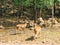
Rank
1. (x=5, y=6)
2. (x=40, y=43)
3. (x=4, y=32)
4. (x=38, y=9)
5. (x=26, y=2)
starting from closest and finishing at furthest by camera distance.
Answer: (x=40, y=43), (x=4, y=32), (x=26, y=2), (x=38, y=9), (x=5, y=6)

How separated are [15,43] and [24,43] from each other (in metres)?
0.50

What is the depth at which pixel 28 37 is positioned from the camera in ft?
51.4

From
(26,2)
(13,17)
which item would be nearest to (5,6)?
(13,17)

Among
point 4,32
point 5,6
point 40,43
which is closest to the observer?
point 40,43

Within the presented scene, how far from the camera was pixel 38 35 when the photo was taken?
16.0 m

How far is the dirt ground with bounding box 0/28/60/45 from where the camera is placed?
14483mm

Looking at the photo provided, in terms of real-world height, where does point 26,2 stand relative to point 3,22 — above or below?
above

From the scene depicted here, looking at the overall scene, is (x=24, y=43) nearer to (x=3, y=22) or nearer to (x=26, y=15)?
(x=3, y=22)

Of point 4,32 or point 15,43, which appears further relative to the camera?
point 4,32

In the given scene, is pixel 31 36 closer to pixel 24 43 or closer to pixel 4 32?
pixel 24 43

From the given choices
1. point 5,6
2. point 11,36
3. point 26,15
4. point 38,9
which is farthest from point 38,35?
point 5,6

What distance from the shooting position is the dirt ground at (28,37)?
14.5 m

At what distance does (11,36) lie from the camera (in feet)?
52.8

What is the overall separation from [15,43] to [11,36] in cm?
189
